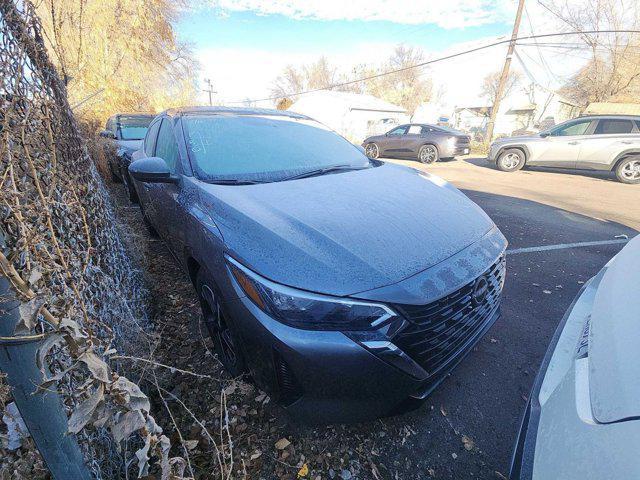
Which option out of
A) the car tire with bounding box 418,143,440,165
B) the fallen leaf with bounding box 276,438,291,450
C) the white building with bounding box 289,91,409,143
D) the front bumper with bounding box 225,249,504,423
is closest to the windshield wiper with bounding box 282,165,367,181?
the front bumper with bounding box 225,249,504,423

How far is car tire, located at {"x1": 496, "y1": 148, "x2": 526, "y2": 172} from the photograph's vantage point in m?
10.1

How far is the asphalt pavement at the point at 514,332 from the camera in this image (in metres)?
1.63

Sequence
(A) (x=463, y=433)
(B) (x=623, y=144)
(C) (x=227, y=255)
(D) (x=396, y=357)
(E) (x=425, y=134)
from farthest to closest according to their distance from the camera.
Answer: (E) (x=425, y=134), (B) (x=623, y=144), (A) (x=463, y=433), (C) (x=227, y=255), (D) (x=396, y=357)

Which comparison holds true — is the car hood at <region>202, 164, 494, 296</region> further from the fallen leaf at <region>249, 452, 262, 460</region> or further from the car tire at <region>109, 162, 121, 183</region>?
the car tire at <region>109, 162, 121, 183</region>

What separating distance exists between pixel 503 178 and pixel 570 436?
972 cm

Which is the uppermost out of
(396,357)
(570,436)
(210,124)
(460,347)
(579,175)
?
(210,124)

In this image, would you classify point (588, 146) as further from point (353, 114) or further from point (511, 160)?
point (353, 114)

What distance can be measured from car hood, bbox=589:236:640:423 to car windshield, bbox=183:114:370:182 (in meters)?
1.84

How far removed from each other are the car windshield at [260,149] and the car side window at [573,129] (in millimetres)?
9614

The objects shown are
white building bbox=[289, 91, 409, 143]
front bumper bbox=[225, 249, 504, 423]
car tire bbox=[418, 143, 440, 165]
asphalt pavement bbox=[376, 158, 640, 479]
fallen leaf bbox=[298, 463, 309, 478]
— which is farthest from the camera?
white building bbox=[289, 91, 409, 143]

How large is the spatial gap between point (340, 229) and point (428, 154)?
37.8 feet

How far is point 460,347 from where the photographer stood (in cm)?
163

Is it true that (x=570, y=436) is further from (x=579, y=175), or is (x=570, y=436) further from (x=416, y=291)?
(x=579, y=175)

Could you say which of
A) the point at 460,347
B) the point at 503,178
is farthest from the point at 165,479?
the point at 503,178
